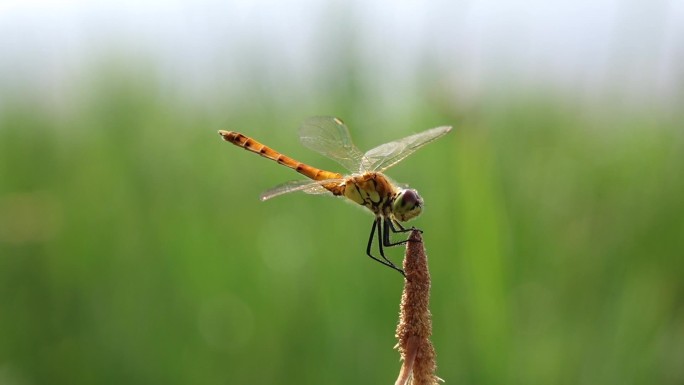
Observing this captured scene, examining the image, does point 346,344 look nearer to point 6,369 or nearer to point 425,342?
point 6,369

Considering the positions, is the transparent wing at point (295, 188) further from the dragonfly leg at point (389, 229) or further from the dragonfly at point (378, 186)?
the dragonfly leg at point (389, 229)

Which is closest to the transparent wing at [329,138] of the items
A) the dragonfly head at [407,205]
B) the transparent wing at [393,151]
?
the transparent wing at [393,151]

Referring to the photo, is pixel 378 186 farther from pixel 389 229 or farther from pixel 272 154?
pixel 272 154

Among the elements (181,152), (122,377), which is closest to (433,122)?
(181,152)

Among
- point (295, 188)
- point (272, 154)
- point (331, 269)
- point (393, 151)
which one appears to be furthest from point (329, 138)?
point (331, 269)

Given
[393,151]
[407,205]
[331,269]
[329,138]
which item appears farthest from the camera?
[331,269]

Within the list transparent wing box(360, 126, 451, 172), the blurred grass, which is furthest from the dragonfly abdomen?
the blurred grass

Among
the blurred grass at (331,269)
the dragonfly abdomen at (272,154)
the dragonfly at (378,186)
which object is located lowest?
the blurred grass at (331,269)
